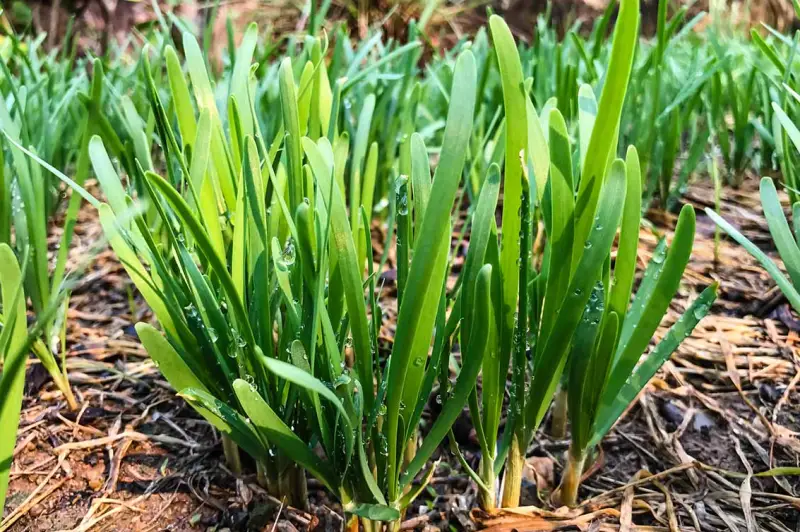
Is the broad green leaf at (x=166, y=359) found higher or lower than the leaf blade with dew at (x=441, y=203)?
lower

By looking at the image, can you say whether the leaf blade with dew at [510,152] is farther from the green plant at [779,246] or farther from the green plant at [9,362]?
the green plant at [9,362]

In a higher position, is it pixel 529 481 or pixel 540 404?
pixel 540 404

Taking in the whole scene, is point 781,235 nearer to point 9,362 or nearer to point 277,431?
point 277,431

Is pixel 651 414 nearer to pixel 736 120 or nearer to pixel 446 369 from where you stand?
pixel 446 369

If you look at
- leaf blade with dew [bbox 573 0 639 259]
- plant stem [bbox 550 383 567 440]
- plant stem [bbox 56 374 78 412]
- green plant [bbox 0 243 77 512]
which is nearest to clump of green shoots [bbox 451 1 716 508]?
leaf blade with dew [bbox 573 0 639 259]

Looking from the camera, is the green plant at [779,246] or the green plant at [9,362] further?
the green plant at [779,246]

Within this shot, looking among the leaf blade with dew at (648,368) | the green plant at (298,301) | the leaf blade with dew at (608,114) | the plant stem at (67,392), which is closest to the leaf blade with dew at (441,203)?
the green plant at (298,301)

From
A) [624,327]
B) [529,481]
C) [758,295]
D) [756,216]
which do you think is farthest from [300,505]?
[756,216]
